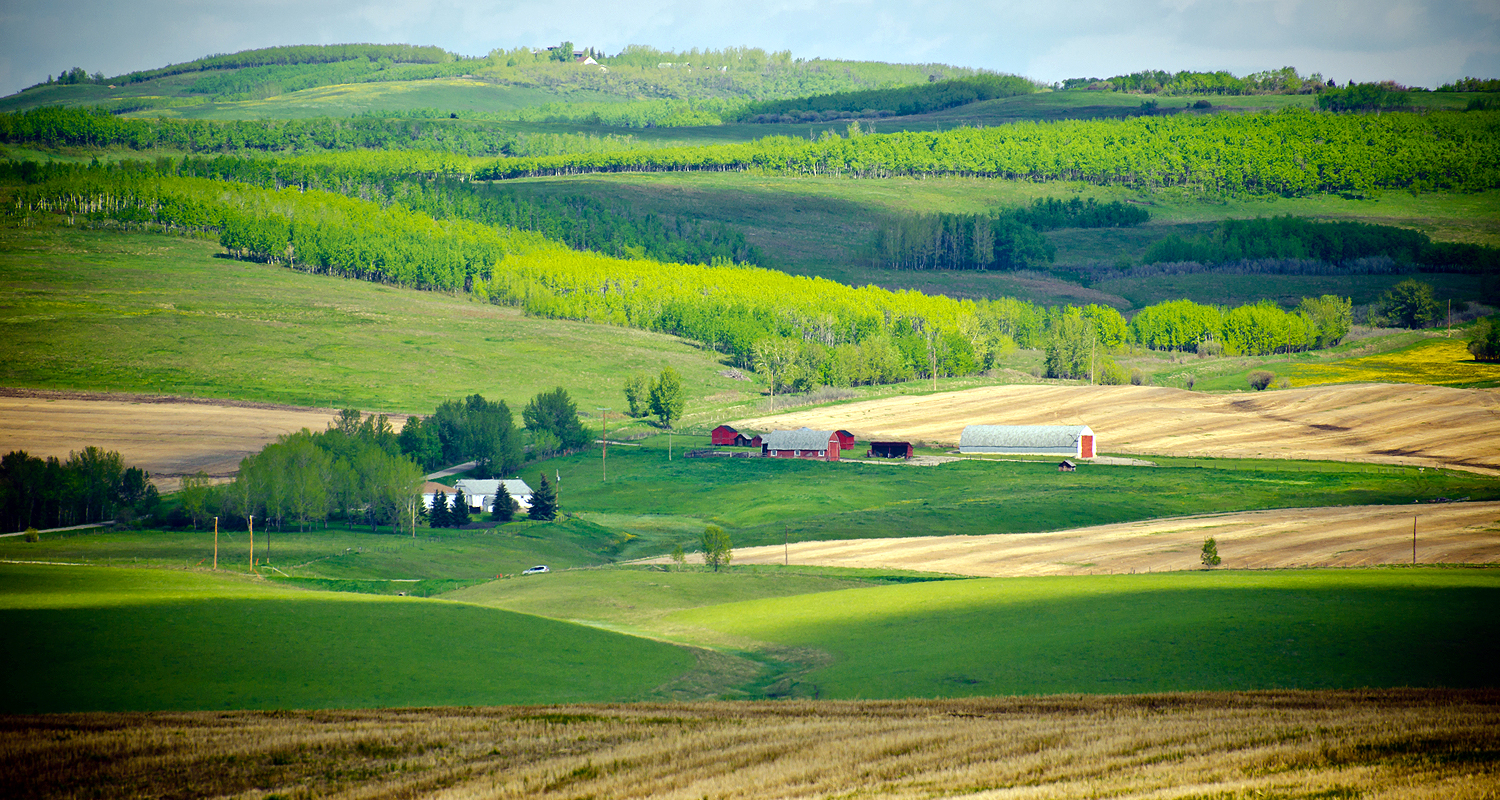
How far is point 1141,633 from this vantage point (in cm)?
3788

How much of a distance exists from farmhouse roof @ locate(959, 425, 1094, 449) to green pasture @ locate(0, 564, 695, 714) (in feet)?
215

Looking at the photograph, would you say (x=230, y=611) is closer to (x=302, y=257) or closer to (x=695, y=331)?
(x=695, y=331)

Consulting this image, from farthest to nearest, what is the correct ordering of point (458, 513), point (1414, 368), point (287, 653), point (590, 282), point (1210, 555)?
point (590, 282)
point (1414, 368)
point (458, 513)
point (1210, 555)
point (287, 653)

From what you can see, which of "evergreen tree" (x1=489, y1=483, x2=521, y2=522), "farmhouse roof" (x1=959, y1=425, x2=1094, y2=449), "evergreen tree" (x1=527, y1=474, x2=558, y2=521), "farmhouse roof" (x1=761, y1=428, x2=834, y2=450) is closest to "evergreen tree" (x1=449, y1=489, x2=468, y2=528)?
"evergreen tree" (x1=489, y1=483, x2=521, y2=522)

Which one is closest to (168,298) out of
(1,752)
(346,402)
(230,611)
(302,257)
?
(302,257)

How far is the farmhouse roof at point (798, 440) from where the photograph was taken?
341 feet

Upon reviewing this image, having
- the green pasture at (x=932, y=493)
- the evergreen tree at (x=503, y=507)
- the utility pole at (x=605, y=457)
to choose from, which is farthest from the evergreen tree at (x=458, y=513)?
the utility pole at (x=605, y=457)

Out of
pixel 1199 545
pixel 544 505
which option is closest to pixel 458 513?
pixel 544 505

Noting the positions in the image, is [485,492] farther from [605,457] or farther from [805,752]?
[805,752]

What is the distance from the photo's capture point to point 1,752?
22.0 m

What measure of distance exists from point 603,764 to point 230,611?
23.9 metres

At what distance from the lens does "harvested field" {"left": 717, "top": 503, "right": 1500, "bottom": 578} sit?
5519 cm

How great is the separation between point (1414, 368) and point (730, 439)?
72.9 m

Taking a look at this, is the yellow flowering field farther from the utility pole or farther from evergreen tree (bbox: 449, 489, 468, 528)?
evergreen tree (bbox: 449, 489, 468, 528)
